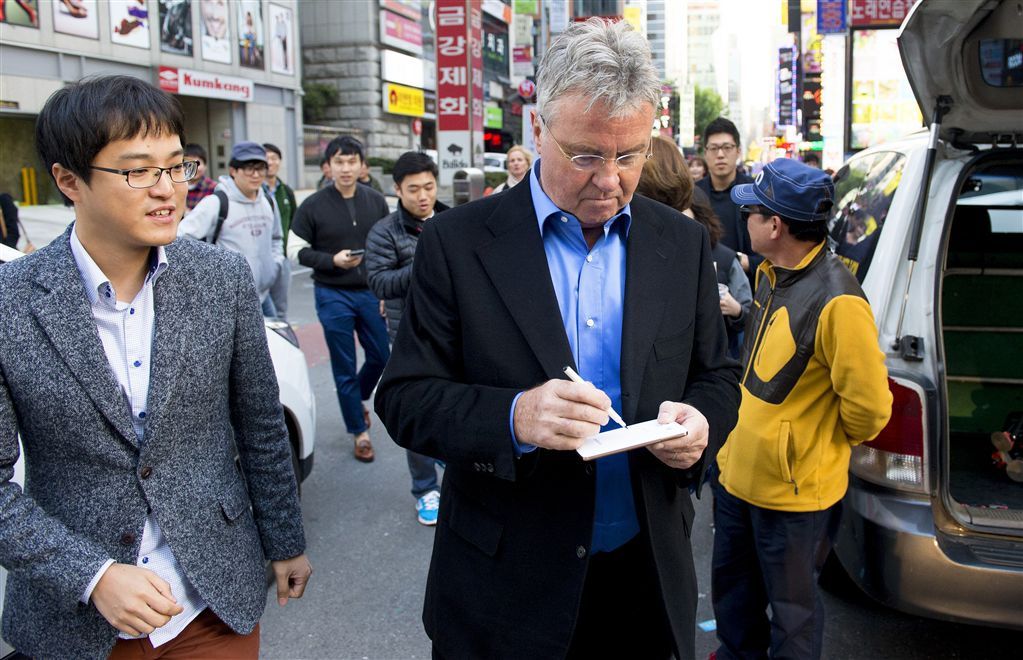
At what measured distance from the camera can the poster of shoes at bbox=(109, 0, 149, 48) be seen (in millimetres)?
24047

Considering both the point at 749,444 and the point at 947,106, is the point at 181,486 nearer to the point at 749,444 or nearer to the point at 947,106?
the point at 749,444

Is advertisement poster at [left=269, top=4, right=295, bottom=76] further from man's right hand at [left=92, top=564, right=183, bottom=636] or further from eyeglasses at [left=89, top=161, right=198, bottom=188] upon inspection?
man's right hand at [left=92, top=564, right=183, bottom=636]

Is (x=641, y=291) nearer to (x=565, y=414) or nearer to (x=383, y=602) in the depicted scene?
(x=565, y=414)

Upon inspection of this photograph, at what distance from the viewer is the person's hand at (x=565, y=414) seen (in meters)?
1.54

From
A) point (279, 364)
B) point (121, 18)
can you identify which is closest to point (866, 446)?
point (279, 364)

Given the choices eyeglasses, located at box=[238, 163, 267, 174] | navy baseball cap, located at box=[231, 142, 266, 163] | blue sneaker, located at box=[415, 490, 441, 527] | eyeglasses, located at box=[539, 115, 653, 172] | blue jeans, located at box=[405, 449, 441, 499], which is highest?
navy baseball cap, located at box=[231, 142, 266, 163]

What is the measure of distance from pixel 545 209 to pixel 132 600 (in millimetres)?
1128

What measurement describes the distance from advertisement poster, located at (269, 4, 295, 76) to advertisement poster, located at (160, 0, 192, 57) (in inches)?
170

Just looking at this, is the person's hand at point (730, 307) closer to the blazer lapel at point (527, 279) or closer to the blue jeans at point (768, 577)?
the blue jeans at point (768, 577)

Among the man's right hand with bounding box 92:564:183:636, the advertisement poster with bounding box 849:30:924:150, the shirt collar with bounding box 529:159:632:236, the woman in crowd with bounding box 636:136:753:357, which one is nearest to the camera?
the man's right hand with bounding box 92:564:183:636

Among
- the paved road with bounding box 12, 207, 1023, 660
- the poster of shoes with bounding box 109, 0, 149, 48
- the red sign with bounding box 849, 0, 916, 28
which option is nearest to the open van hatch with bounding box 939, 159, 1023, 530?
the paved road with bounding box 12, 207, 1023, 660

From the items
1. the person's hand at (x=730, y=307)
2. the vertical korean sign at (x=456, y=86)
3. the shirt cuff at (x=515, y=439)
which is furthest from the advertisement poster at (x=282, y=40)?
the shirt cuff at (x=515, y=439)

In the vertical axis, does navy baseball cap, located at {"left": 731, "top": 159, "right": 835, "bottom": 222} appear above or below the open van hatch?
above

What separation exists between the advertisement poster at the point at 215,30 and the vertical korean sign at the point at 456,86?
1901 cm
